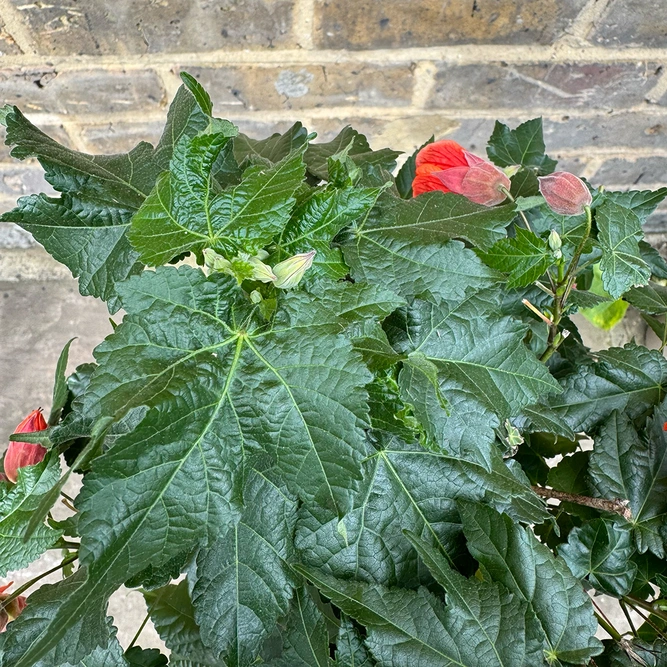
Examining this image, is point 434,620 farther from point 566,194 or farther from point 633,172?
point 633,172

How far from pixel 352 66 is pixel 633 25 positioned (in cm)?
47

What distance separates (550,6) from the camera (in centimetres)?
98

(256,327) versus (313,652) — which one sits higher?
(256,327)

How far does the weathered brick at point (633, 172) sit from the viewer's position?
4.34 feet

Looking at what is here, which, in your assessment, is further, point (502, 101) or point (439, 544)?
point (502, 101)

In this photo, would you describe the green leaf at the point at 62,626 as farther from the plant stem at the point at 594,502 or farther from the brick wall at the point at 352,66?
the brick wall at the point at 352,66

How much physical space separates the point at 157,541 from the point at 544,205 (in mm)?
410

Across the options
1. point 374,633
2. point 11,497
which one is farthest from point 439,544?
point 11,497

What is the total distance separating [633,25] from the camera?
3.30 feet

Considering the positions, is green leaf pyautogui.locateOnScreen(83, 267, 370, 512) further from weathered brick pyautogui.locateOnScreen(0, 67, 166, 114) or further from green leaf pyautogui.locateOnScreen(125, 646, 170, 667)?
weathered brick pyautogui.locateOnScreen(0, 67, 166, 114)

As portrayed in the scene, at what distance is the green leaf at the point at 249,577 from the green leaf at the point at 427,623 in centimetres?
3

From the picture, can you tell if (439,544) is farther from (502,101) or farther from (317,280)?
(502,101)

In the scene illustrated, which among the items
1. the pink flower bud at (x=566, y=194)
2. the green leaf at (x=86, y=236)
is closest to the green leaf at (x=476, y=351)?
the pink flower bud at (x=566, y=194)

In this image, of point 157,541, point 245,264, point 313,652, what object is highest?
point 245,264
